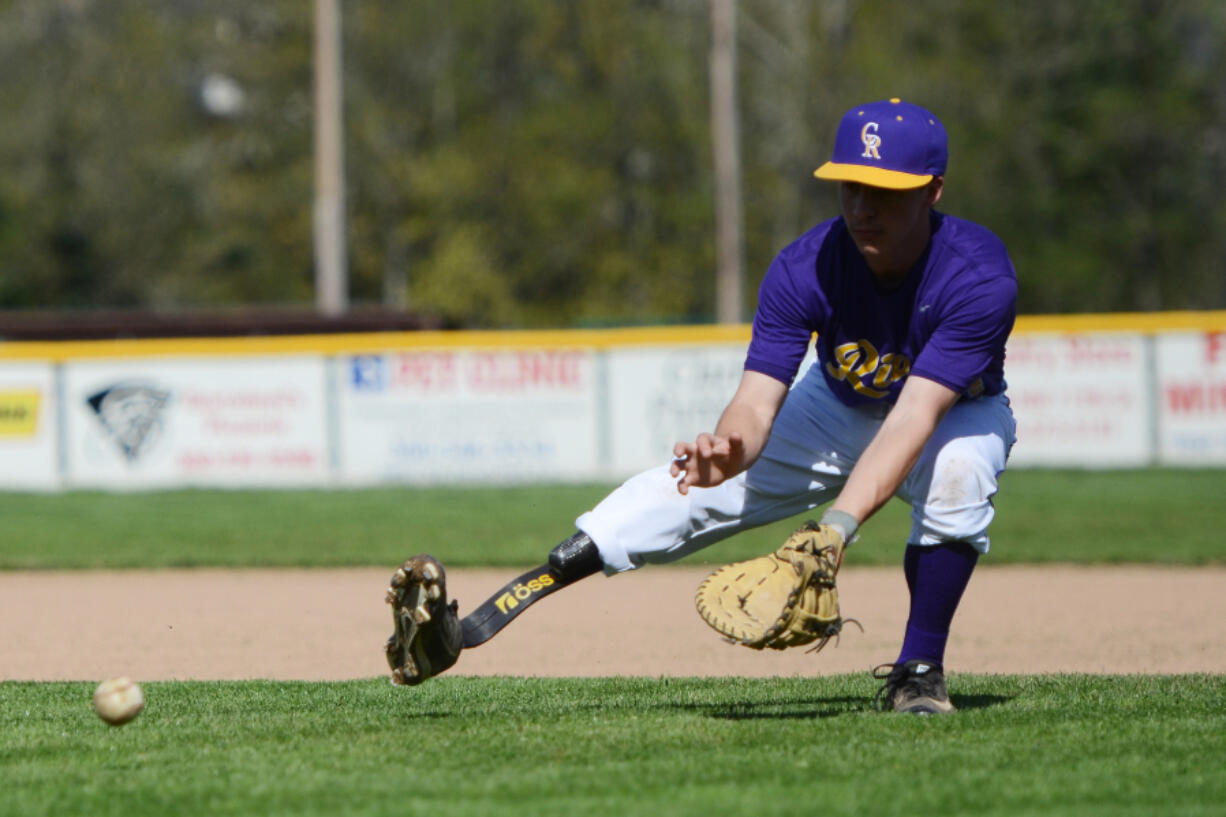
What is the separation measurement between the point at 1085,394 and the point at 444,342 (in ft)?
19.5

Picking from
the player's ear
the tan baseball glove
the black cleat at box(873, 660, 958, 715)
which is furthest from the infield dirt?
the player's ear

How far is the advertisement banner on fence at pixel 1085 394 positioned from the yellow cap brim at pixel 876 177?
10641mm

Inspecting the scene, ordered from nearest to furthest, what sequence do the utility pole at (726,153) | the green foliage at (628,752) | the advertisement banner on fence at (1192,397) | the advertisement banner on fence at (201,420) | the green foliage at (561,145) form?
the green foliage at (628,752) < the advertisement banner on fence at (1192,397) < the advertisement banner on fence at (201,420) < the utility pole at (726,153) < the green foliage at (561,145)

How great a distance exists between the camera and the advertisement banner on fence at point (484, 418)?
14.9 meters

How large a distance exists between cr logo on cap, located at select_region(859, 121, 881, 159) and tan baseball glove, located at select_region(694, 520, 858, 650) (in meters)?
0.97

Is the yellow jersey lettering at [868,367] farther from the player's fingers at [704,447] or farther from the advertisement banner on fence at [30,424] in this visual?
the advertisement banner on fence at [30,424]

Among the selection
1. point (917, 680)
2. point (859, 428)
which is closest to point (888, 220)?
point (859, 428)

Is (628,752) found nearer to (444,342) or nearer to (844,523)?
(844,523)

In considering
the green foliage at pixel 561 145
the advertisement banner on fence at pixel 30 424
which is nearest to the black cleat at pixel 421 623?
the advertisement banner on fence at pixel 30 424

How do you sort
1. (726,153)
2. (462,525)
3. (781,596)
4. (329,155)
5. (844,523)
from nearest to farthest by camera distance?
(781,596) < (844,523) < (462,525) < (329,155) < (726,153)

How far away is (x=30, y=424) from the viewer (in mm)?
15148

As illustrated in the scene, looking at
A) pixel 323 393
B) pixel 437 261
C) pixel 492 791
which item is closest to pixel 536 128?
pixel 437 261

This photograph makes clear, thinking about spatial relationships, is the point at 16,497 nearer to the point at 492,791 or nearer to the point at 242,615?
the point at 242,615

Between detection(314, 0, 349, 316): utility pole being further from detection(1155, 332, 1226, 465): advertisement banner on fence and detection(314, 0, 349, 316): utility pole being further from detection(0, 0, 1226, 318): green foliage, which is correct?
detection(0, 0, 1226, 318): green foliage
